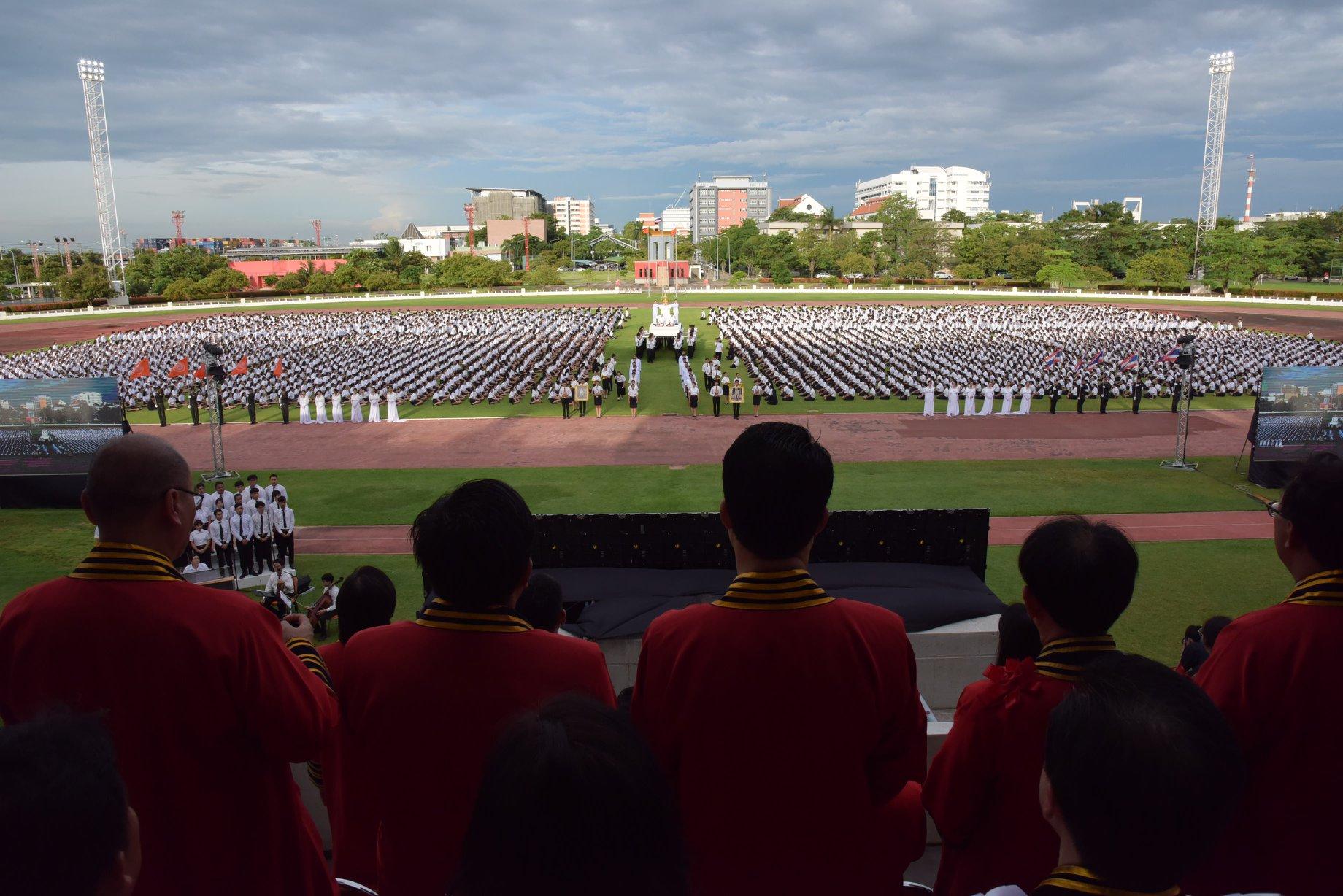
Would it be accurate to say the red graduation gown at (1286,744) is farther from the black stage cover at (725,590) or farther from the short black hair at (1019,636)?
the black stage cover at (725,590)

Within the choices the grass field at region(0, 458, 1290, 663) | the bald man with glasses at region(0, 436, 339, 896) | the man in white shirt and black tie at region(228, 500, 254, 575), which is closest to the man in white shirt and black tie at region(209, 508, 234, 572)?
the man in white shirt and black tie at region(228, 500, 254, 575)

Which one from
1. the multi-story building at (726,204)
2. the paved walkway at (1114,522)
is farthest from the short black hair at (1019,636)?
the multi-story building at (726,204)

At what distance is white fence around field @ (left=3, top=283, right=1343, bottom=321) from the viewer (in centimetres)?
6419

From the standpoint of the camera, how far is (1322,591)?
2596 millimetres

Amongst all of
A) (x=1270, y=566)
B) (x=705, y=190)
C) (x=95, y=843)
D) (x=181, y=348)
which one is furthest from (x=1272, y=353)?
(x=705, y=190)

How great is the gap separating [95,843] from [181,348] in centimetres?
4181

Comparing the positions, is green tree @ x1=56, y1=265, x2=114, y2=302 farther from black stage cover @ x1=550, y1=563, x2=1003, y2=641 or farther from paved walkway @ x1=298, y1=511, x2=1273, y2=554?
black stage cover @ x1=550, y1=563, x2=1003, y2=641

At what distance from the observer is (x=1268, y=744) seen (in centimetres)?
248

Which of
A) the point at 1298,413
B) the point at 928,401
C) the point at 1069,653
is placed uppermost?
the point at 1069,653

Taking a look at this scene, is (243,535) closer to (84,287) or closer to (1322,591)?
(1322,591)

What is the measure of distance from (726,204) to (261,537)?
523ft

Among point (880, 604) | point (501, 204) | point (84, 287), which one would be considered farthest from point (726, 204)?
point (880, 604)

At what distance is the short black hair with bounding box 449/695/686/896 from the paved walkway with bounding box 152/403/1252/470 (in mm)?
16206

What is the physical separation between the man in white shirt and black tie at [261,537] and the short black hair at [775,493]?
11.0 metres
